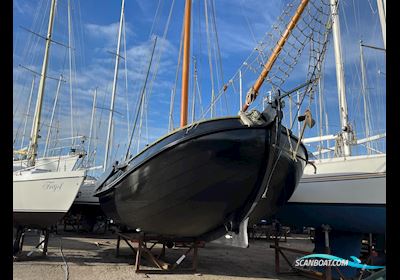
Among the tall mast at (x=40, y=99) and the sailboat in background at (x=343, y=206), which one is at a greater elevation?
the tall mast at (x=40, y=99)

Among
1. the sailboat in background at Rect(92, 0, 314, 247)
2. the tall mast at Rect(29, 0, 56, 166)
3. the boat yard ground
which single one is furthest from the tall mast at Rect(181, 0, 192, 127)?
the tall mast at Rect(29, 0, 56, 166)

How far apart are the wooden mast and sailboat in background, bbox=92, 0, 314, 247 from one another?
2 centimetres

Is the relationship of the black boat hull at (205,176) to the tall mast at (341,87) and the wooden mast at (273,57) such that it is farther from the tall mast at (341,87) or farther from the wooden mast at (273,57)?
the tall mast at (341,87)

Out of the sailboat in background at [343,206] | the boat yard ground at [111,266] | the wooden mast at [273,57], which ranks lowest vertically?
the boat yard ground at [111,266]

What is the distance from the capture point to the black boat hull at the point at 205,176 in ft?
18.8

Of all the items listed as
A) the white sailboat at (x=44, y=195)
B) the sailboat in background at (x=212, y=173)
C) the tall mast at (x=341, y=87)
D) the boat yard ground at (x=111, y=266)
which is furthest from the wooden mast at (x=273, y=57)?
the tall mast at (x=341, y=87)

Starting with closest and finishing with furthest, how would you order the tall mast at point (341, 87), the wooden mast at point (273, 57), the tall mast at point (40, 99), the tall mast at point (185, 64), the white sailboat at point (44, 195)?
the wooden mast at point (273, 57) → the tall mast at point (185, 64) → the white sailboat at point (44, 195) → the tall mast at point (40, 99) → the tall mast at point (341, 87)

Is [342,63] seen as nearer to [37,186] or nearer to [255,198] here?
[255,198]

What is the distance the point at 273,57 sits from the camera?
6973 millimetres

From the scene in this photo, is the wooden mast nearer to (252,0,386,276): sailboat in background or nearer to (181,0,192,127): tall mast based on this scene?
(252,0,386,276): sailboat in background

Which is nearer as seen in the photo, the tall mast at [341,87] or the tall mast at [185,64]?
the tall mast at [185,64]

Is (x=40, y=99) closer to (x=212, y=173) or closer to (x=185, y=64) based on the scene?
(x=185, y=64)

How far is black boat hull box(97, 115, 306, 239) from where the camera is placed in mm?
5734
